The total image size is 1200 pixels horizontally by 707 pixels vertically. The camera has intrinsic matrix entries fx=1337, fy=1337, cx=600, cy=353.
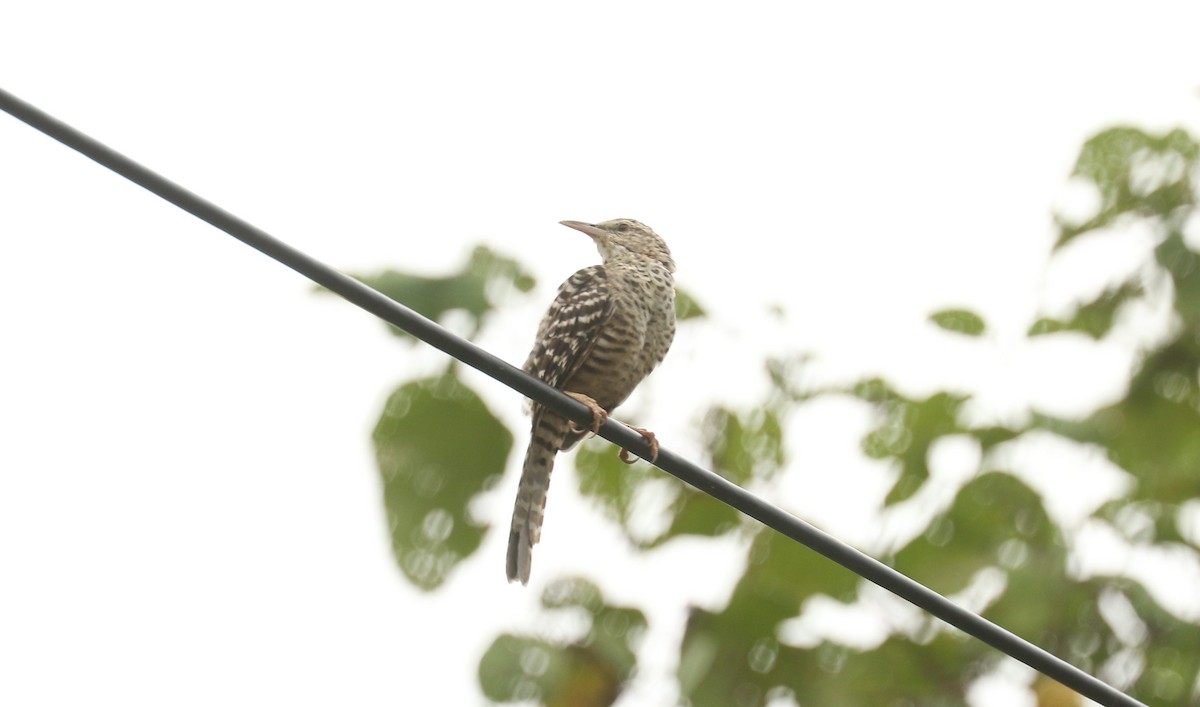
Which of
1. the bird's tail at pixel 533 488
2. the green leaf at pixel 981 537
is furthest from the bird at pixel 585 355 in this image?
the green leaf at pixel 981 537

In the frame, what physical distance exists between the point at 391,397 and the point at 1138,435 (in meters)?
2.54

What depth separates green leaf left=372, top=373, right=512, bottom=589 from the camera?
150 inches

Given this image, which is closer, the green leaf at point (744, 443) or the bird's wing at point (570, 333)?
the green leaf at point (744, 443)

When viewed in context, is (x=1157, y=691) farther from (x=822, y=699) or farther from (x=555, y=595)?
(x=555, y=595)

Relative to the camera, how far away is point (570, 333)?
500 centimetres

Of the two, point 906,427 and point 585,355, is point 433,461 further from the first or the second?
point 906,427

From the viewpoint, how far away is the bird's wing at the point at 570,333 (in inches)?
196

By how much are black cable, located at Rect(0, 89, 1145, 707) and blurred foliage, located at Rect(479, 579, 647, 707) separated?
3.28 ft

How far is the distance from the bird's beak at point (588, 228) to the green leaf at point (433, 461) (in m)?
2.13

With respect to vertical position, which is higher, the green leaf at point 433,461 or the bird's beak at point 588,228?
the bird's beak at point 588,228

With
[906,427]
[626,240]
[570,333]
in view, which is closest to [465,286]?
[570,333]

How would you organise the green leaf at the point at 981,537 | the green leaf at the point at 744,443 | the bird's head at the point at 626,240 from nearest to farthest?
the green leaf at the point at 981,537, the green leaf at the point at 744,443, the bird's head at the point at 626,240

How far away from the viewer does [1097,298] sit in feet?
16.5

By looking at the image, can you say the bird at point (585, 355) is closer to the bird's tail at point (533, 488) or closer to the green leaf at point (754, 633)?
the bird's tail at point (533, 488)
